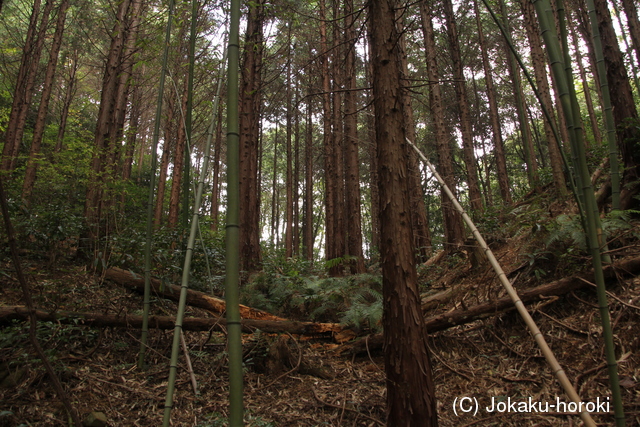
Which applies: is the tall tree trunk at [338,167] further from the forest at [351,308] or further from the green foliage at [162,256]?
the green foliage at [162,256]

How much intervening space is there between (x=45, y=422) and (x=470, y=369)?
3.70 metres

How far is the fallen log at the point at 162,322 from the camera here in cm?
347

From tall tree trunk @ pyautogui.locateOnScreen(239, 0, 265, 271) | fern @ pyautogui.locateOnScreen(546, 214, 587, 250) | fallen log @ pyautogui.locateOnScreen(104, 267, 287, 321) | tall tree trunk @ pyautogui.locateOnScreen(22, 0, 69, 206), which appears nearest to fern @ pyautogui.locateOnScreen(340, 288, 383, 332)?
fallen log @ pyautogui.locateOnScreen(104, 267, 287, 321)

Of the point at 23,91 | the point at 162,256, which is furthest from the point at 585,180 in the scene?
the point at 23,91

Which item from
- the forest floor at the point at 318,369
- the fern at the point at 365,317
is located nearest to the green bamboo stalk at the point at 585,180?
the forest floor at the point at 318,369

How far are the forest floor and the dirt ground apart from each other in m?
0.01

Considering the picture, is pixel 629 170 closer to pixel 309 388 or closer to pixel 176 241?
pixel 309 388

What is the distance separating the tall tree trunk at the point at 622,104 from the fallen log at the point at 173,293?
519 cm

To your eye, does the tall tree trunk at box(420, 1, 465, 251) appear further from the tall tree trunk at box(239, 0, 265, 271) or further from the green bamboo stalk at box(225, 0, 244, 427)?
the green bamboo stalk at box(225, 0, 244, 427)

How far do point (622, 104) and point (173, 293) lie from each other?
22.1ft

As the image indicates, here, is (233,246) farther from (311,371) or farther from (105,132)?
(105,132)

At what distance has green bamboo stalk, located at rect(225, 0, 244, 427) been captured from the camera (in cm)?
127

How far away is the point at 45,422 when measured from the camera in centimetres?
252

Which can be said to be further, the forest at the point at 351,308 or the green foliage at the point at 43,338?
the green foliage at the point at 43,338
